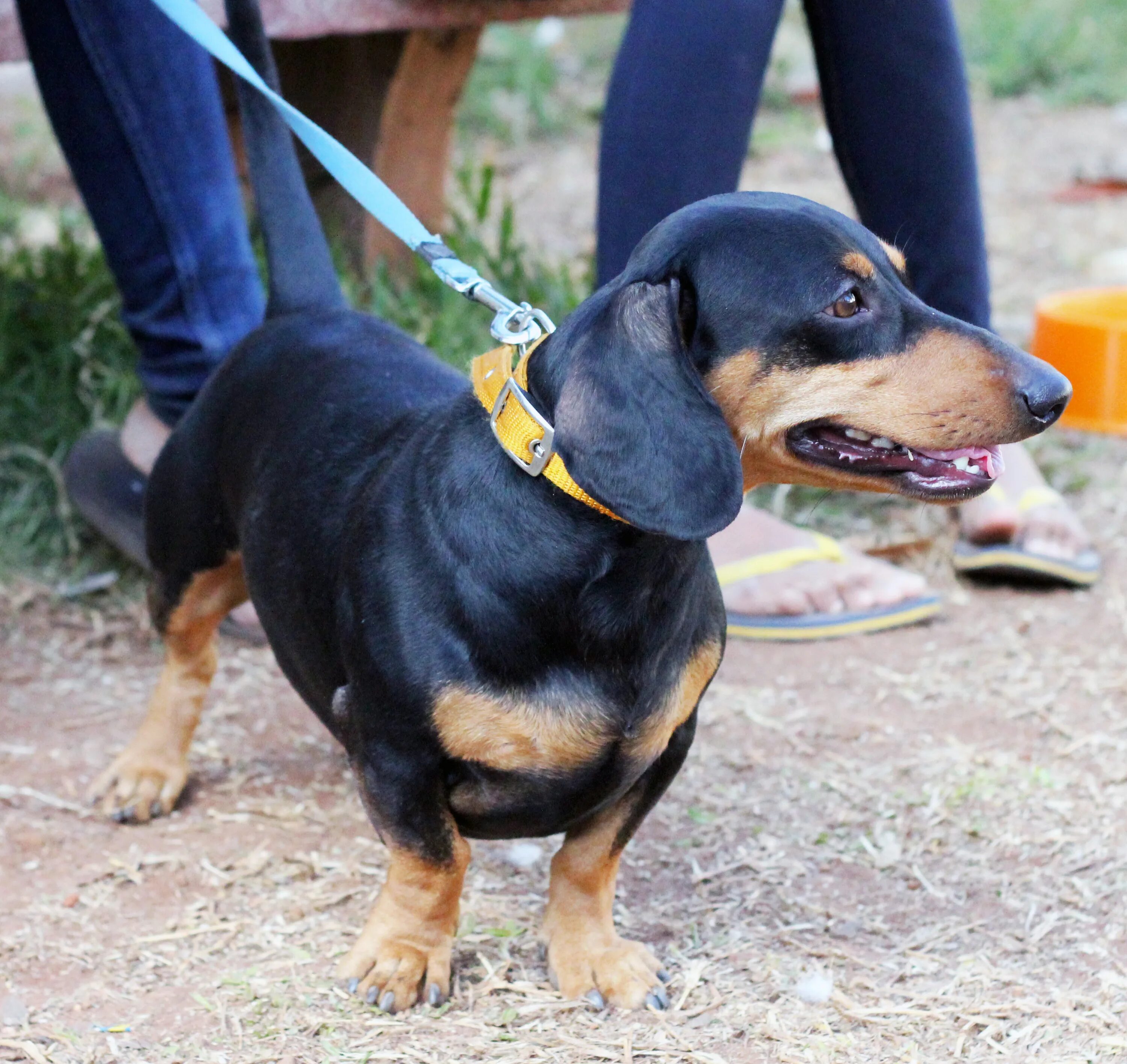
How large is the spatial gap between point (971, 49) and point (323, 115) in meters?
5.48

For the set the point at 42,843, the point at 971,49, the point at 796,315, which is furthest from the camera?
the point at 971,49

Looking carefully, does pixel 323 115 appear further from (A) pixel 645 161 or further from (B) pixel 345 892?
(B) pixel 345 892

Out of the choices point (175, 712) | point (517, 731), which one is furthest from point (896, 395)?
point (175, 712)

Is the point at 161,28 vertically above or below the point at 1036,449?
above

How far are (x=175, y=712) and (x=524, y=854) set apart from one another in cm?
75

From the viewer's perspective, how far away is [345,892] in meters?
2.57

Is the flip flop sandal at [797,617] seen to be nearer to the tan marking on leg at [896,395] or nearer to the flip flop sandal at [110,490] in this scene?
the flip flop sandal at [110,490]

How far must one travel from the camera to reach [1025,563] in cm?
376

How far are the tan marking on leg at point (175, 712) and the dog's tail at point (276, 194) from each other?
528 mm

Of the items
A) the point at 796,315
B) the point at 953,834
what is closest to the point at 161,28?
the point at 796,315

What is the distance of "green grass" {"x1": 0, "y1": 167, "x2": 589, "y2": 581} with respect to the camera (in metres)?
4.03

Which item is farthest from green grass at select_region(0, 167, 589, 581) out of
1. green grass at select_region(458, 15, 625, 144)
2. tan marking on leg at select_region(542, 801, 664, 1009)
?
green grass at select_region(458, 15, 625, 144)

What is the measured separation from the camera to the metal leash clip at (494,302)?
2035 millimetres

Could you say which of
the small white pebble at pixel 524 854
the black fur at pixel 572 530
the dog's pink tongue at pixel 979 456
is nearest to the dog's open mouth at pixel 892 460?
the dog's pink tongue at pixel 979 456
